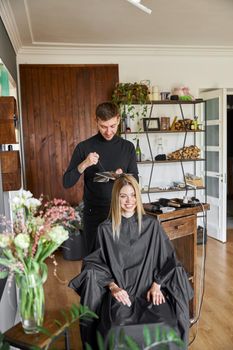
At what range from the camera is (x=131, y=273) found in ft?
6.44

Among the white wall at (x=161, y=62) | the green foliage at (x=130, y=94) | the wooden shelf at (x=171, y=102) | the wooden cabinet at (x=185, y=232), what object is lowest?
the wooden cabinet at (x=185, y=232)

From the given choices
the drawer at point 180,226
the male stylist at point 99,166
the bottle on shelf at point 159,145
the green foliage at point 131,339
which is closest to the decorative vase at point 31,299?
the green foliage at point 131,339

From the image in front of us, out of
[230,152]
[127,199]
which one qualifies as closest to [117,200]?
[127,199]

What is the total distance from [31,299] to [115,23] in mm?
2894

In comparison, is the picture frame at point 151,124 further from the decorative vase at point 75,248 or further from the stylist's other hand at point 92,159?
the stylist's other hand at point 92,159

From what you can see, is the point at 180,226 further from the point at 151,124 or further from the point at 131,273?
the point at 151,124

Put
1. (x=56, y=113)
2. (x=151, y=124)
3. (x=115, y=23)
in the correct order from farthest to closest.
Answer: (x=151, y=124) → (x=56, y=113) → (x=115, y=23)

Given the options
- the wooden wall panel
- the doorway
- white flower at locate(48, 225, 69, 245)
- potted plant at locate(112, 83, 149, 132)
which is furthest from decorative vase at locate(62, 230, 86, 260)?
the doorway

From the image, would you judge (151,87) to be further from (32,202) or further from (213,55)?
(32,202)

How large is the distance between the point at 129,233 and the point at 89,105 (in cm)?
276

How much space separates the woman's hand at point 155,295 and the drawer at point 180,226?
437 mm

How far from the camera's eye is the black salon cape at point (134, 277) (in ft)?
5.82

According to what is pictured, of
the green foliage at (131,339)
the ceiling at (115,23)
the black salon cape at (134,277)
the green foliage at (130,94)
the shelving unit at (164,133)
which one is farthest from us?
the shelving unit at (164,133)

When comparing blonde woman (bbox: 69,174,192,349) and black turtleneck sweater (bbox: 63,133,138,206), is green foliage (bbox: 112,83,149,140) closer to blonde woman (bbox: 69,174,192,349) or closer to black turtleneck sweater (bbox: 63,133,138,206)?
black turtleneck sweater (bbox: 63,133,138,206)
